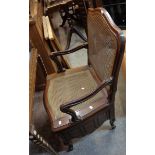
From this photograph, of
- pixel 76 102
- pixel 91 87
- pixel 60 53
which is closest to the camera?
pixel 76 102

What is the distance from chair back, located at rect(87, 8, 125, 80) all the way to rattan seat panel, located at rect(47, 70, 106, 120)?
0.38ft

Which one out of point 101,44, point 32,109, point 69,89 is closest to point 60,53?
point 69,89

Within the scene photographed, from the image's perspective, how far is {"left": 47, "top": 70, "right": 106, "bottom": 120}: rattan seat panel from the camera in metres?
1.46

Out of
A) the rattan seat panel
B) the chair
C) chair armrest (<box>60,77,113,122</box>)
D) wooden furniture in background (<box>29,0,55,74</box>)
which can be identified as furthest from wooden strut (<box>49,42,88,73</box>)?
chair armrest (<box>60,77,113,122</box>)

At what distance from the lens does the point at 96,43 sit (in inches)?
56.4

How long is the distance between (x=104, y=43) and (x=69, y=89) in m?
0.45

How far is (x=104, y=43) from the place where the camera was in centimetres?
130

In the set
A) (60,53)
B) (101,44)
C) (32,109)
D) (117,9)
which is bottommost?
(32,109)

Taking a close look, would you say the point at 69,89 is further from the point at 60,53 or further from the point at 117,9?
the point at 117,9
